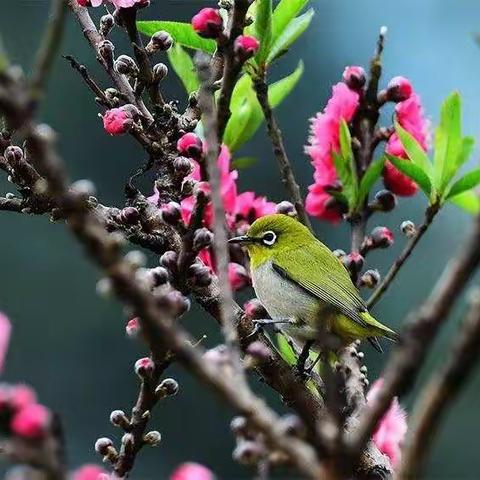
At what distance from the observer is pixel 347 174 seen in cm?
143

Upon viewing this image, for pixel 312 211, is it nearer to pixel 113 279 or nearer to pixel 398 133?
pixel 398 133

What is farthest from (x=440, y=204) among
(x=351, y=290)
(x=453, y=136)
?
(x=351, y=290)

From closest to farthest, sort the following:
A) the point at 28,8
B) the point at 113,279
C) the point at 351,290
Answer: the point at 113,279
the point at 351,290
the point at 28,8

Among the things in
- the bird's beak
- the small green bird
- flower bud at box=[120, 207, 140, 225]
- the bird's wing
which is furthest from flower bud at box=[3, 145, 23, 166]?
the bird's wing

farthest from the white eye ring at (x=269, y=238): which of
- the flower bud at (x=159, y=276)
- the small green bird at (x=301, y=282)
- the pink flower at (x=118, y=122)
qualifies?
the flower bud at (x=159, y=276)

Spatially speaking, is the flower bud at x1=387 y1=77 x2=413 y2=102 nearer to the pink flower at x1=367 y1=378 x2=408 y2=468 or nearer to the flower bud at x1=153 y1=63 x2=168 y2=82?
the flower bud at x1=153 y1=63 x2=168 y2=82

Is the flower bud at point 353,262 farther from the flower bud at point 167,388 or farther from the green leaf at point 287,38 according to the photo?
the flower bud at point 167,388

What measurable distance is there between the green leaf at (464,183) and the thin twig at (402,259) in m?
0.03

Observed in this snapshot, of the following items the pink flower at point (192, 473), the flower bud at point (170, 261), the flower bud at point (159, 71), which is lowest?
the flower bud at point (170, 261)

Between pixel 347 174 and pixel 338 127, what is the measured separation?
0.23 ft

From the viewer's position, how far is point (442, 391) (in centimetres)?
36

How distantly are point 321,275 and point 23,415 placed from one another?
176cm

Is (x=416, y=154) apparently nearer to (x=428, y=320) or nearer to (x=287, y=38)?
(x=287, y=38)

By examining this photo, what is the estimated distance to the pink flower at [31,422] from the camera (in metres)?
0.43
